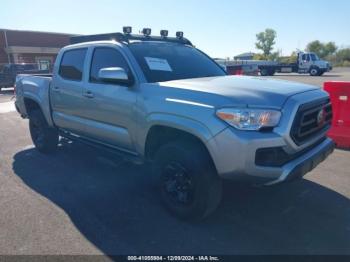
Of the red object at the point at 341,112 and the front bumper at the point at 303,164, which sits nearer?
the front bumper at the point at 303,164

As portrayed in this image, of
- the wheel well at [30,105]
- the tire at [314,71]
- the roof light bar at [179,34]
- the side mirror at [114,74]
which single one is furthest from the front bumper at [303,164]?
the tire at [314,71]

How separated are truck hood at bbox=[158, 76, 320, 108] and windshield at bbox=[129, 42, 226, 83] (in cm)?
37

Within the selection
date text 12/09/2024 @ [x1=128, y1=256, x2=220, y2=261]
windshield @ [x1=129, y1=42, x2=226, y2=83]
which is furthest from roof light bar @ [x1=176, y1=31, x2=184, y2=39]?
date text 12/09/2024 @ [x1=128, y1=256, x2=220, y2=261]

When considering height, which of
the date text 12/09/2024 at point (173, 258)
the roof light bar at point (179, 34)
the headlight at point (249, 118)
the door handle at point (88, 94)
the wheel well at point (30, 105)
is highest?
the roof light bar at point (179, 34)

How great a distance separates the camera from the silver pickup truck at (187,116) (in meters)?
3.06

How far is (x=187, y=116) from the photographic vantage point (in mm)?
3299

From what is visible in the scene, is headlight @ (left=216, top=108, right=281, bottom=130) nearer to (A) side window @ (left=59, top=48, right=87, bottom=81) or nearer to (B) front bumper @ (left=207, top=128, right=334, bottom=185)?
(B) front bumper @ (left=207, top=128, right=334, bottom=185)

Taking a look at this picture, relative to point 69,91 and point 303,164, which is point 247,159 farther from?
point 69,91

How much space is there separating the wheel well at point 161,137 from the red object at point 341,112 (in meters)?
4.04

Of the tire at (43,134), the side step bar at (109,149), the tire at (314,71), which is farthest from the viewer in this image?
the tire at (314,71)

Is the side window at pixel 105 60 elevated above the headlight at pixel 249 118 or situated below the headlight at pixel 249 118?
above

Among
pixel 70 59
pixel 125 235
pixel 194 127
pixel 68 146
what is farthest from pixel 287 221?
pixel 68 146

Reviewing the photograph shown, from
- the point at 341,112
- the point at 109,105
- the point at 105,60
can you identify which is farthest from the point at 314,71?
the point at 109,105

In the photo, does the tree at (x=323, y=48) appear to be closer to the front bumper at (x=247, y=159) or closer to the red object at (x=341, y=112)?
the red object at (x=341, y=112)
